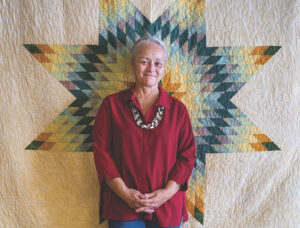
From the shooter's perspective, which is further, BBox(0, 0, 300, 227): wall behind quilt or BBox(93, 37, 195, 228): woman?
BBox(0, 0, 300, 227): wall behind quilt

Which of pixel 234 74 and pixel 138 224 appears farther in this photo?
pixel 234 74

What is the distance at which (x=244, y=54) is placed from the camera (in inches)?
48.0

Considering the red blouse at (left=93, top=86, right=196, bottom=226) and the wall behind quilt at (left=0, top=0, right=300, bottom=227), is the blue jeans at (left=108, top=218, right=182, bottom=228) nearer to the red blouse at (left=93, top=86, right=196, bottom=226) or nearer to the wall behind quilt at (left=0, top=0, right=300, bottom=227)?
the red blouse at (left=93, top=86, right=196, bottom=226)

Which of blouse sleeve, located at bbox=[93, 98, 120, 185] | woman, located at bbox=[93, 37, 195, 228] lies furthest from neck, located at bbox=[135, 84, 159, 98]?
blouse sleeve, located at bbox=[93, 98, 120, 185]

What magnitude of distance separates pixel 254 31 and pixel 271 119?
50 centimetres

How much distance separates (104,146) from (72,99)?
373 mm

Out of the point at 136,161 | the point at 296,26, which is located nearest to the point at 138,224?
the point at 136,161

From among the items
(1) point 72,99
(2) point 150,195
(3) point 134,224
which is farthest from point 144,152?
(1) point 72,99

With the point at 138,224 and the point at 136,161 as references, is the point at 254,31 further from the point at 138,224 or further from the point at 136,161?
the point at 138,224

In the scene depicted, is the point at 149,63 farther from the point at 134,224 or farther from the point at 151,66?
the point at 134,224

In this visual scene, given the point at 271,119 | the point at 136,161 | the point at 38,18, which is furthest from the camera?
the point at 271,119

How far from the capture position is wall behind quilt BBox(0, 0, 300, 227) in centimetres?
116

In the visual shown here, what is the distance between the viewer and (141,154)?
3.11 feet

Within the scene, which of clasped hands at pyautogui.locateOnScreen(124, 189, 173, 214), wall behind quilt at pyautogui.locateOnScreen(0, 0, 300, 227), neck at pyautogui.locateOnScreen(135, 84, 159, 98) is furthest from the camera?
wall behind quilt at pyautogui.locateOnScreen(0, 0, 300, 227)
